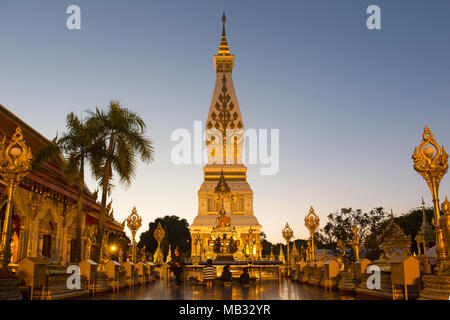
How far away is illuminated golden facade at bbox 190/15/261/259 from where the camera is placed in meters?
55.2

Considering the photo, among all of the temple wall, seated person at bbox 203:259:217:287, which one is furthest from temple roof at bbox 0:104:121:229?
seated person at bbox 203:259:217:287

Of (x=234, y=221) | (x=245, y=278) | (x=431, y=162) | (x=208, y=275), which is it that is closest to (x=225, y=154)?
(x=234, y=221)

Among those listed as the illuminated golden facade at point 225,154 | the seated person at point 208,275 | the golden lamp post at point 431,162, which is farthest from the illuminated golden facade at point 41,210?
the illuminated golden facade at point 225,154

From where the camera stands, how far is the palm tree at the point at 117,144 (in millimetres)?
15961

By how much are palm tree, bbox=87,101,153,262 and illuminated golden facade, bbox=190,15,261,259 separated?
119ft

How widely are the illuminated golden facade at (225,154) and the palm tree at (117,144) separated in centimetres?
3637

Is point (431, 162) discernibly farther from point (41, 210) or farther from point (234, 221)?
point (234, 221)

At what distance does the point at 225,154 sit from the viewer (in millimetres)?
62719

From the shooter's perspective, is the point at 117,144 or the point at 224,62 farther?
the point at 224,62

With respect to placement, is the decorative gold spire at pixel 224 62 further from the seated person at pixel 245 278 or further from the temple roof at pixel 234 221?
the seated person at pixel 245 278

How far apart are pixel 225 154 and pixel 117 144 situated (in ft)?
153

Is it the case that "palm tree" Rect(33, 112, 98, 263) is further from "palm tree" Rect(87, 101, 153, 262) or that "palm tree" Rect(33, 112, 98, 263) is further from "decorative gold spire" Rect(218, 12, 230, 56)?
"decorative gold spire" Rect(218, 12, 230, 56)
